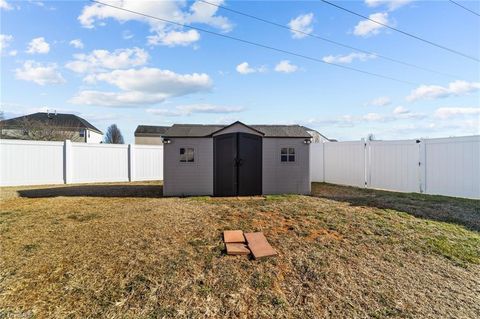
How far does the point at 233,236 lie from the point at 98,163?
1125 centimetres

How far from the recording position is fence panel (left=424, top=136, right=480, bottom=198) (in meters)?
8.22

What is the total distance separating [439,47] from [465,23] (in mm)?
1712

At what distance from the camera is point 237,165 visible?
9062 mm

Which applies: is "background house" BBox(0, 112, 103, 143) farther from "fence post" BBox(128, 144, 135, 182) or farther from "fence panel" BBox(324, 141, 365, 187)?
"fence panel" BBox(324, 141, 365, 187)

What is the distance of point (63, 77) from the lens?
10.8m

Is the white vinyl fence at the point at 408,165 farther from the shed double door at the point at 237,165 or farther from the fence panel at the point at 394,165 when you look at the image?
the shed double door at the point at 237,165

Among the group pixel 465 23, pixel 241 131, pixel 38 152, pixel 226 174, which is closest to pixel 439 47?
pixel 465 23

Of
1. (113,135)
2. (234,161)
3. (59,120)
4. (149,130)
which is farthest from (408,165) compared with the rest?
(113,135)

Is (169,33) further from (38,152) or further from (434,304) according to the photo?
(434,304)

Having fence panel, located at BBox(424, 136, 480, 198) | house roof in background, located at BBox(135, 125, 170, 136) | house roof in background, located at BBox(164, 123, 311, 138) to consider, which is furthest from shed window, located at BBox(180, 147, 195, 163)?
house roof in background, located at BBox(135, 125, 170, 136)

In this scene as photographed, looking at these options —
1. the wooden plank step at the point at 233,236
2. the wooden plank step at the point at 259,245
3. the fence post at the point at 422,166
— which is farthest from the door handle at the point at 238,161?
the fence post at the point at 422,166

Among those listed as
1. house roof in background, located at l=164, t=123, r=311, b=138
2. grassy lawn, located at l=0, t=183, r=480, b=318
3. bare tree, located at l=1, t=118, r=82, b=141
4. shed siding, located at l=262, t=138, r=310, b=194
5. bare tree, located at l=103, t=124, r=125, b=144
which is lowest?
grassy lawn, located at l=0, t=183, r=480, b=318

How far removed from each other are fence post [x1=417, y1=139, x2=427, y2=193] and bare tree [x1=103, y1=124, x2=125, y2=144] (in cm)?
4229

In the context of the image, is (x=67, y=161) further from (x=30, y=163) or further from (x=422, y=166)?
(x=422, y=166)
